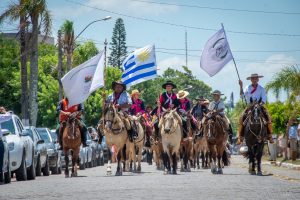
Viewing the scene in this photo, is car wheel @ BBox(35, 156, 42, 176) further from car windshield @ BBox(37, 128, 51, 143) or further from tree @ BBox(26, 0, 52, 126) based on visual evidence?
tree @ BBox(26, 0, 52, 126)

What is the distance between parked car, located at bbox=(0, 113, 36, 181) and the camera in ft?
79.9

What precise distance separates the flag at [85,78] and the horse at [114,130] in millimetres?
1387

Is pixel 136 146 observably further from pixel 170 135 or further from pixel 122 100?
pixel 122 100

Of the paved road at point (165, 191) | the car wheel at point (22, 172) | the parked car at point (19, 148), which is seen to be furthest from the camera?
the car wheel at point (22, 172)

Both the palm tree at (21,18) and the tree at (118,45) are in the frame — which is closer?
the palm tree at (21,18)

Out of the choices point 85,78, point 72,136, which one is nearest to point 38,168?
point 72,136

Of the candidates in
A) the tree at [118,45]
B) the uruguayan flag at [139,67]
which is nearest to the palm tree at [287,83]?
the uruguayan flag at [139,67]

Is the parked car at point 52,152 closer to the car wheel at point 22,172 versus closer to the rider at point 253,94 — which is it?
the car wheel at point 22,172

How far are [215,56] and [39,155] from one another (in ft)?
22.4

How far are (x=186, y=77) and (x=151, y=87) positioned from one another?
2931cm

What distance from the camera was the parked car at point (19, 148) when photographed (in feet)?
79.9

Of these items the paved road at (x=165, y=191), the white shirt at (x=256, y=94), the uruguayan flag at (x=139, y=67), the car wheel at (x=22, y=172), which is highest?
the uruguayan flag at (x=139, y=67)

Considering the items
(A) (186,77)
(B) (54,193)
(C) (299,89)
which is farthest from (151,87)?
(B) (54,193)

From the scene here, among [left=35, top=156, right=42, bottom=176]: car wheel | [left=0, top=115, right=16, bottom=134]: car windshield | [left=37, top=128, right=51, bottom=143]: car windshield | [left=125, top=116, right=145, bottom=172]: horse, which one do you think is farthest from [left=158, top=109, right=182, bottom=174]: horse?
[left=37, top=128, right=51, bottom=143]: car windshield
